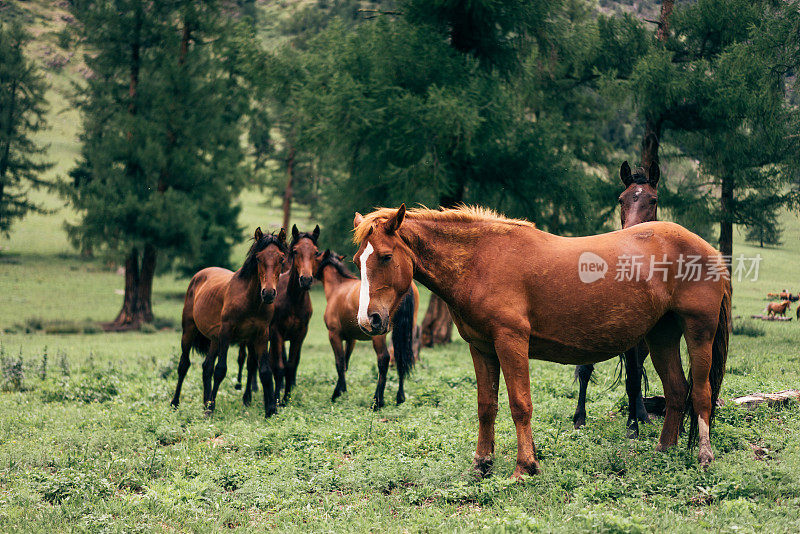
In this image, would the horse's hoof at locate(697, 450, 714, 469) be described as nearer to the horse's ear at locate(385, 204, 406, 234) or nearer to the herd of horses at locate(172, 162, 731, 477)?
the herd of horses at locate(172, 162, 731, 477)

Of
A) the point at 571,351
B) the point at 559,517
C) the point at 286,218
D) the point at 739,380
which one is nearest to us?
the point at 559,517

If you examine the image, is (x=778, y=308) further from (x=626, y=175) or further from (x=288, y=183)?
(x=288, y=183)

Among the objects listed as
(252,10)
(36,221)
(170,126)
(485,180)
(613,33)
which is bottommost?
(36,221)

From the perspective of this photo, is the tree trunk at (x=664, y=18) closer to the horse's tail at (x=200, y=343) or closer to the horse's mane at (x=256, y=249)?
the horse's mane at (x=256, y=249)

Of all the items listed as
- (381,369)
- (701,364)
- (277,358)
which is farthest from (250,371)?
(701,364)

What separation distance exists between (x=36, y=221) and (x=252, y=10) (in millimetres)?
52115

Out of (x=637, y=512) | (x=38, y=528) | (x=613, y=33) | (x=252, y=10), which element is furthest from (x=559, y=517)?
(x=252, y=10)

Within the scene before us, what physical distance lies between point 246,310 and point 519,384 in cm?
585

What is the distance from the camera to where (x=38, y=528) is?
5520 millimetres

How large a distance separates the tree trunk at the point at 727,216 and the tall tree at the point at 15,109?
4030 cm

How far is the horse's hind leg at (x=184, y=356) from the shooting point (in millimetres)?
11498

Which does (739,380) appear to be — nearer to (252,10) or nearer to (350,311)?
(350,311)

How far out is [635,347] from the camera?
7676mm

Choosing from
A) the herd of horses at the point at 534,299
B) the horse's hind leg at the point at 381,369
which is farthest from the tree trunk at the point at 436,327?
the herd of horses at the point at 534,299
